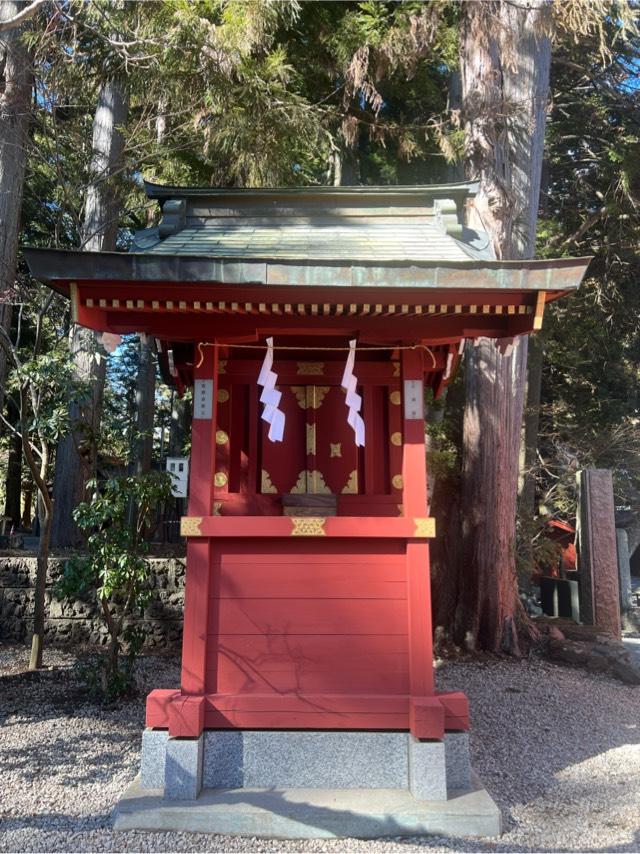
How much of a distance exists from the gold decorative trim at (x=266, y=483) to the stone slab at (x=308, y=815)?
6.38 feet

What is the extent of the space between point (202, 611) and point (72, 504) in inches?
239

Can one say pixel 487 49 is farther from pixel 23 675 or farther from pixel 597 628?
pixel 23 675

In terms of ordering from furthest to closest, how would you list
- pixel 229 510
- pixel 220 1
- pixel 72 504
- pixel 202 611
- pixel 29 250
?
1. pixel 72 504
2. pixel 220 1
3. pixel 229 510
4. pixel 202 611
5. pixel 29 250

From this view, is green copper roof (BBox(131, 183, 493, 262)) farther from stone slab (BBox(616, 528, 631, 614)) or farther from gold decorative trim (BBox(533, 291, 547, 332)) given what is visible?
stone slab (BBox(616, 528, 631, 614))

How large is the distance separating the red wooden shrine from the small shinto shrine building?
1 cm

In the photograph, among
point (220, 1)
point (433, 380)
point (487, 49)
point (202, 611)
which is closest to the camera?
point (202, 611)

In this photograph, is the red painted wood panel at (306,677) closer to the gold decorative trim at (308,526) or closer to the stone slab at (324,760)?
the stone slab at (324,760)

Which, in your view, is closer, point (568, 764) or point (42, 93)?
point (568, 764)

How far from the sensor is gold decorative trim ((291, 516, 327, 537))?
416cm

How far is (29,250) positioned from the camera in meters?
3.79

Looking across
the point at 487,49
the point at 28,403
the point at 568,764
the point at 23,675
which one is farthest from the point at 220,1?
the point at 568,764

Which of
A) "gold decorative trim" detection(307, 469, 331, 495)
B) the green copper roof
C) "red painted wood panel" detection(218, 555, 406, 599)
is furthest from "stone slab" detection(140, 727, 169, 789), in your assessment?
the green copper roof

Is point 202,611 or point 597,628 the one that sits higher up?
point 202,611

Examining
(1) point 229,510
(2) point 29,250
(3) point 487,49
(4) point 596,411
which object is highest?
(3) point 487,49
